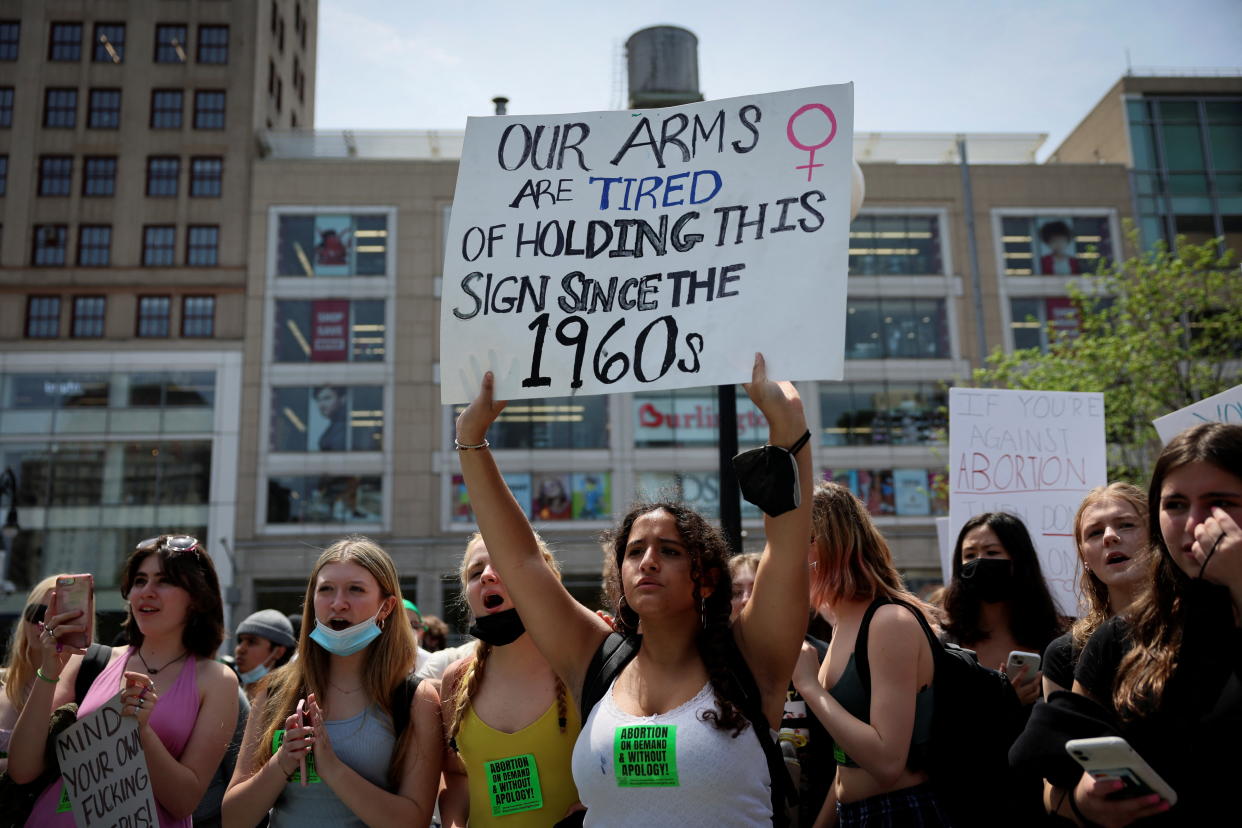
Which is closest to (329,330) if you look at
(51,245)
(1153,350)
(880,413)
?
(51,245)

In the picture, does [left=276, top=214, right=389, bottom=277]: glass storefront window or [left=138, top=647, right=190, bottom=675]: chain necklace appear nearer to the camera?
[left=138, top=647, right=190, bottom=675]: chain necklace

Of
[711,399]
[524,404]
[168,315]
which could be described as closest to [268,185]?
[168,315]

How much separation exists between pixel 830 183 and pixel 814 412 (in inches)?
1150

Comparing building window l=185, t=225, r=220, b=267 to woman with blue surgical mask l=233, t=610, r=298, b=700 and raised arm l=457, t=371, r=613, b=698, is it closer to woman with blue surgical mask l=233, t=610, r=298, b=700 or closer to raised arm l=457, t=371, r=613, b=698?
woman with blue surgical mask l=233, t=610, r=298, b=700

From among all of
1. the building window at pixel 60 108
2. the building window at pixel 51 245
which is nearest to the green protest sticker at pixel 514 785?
the building window at pixel 51 245

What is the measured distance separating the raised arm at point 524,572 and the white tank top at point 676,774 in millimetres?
348

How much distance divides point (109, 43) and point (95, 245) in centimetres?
786

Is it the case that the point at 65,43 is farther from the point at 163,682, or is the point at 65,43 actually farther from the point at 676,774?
the point at 676,774

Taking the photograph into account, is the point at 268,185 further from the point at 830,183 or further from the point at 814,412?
the point at 830,183

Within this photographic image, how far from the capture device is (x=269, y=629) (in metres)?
6.88

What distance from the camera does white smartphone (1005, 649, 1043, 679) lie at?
143 inches

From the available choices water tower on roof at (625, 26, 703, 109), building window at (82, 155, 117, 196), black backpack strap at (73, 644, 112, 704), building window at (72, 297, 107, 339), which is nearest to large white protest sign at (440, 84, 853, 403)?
black backpack strap at (73, 644, 112, 704)

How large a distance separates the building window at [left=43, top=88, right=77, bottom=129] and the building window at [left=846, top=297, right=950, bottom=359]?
1102 inches

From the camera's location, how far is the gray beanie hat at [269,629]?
686 centimetres
